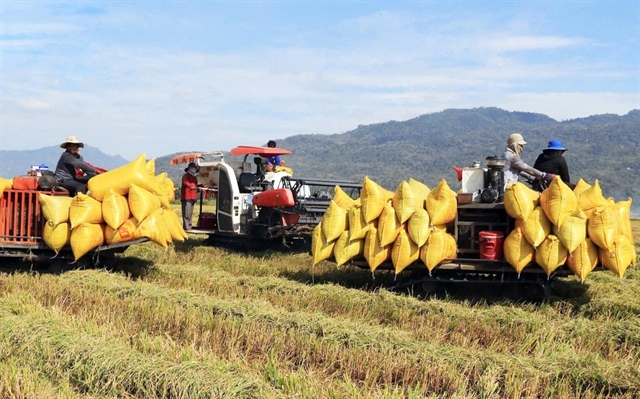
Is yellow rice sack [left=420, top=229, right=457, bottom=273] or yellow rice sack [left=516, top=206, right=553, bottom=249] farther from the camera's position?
yellow rice sack [left=420, top=229, right=457, bottom=273]

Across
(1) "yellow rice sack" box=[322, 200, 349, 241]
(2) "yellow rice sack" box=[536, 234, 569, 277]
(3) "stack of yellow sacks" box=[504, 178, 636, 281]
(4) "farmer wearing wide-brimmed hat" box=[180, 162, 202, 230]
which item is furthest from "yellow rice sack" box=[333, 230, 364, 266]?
(4) "farmer wearing wide-brimmed hat" box=[180, 162, 202, 230]

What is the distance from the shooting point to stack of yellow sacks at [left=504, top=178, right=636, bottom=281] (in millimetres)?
6684

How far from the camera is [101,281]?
7746mm

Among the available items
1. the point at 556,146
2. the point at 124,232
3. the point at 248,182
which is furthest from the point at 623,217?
the point at 248,182

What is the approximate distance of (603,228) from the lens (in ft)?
21.8

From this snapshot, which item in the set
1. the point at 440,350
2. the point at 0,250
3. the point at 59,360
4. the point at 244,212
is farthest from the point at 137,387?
the point at 244,212

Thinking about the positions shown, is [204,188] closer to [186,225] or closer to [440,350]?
[186,225]

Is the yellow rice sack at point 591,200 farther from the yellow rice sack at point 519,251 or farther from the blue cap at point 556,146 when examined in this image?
the blue cap at point 556,146

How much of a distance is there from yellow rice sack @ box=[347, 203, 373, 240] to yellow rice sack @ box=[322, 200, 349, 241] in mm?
117

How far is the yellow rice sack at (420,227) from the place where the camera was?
7285 mm

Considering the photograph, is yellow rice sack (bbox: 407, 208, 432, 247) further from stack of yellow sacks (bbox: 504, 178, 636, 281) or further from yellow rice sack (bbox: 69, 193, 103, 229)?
yellow rice sack (bbox: 69, 193, 103, 229)

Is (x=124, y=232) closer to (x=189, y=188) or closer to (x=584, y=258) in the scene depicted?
(x=189, y=188)

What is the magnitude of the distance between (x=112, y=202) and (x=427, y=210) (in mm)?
4077

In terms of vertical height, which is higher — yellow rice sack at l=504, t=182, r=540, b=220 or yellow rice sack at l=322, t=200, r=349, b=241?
yellow rice sack at l=504, t=182, r=540, b=220
